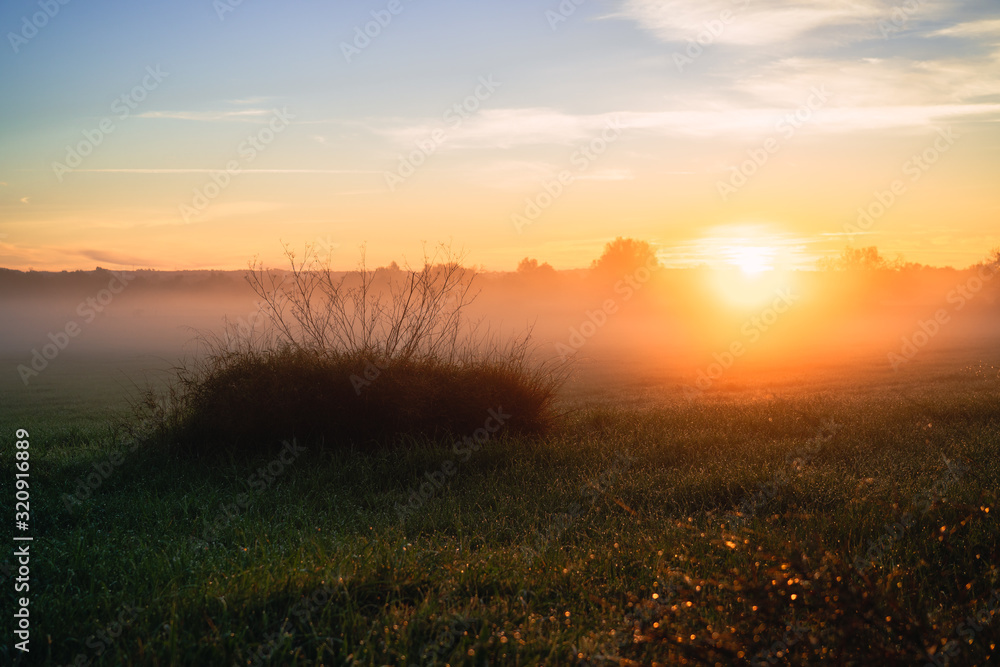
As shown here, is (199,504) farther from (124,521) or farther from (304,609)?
(304,609)

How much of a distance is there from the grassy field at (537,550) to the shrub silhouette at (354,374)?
21.5 inches

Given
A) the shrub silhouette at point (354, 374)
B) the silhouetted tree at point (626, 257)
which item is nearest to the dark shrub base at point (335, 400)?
the shrub silhouette at point (354, 374)

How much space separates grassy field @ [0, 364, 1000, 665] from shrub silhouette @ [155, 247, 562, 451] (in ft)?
1.79

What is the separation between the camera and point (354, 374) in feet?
30.2

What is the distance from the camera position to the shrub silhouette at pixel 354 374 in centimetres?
884

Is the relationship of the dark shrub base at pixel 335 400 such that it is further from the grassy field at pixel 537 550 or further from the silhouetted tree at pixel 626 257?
the silhouetted tree at pixel 626 257

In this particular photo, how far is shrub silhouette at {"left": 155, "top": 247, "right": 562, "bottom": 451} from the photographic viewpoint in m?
8.84

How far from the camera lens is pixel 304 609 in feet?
11.8

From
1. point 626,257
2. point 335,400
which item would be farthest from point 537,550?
point 626,257

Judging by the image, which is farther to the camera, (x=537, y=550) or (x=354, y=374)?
(x=354, y=374)

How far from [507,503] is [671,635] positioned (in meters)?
3.34

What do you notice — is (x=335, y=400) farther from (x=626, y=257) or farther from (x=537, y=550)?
(x=626, y=257)

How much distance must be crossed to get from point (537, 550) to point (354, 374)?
16.1ft

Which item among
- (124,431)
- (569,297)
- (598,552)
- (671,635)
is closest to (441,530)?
(598,552)
